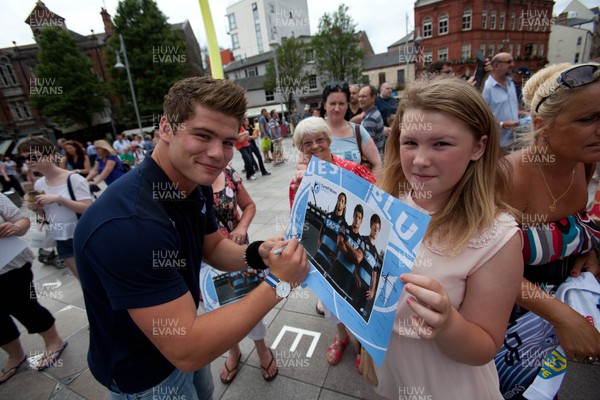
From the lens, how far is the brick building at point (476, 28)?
33531mm

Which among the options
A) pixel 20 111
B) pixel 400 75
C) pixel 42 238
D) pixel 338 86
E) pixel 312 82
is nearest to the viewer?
pixel 338 86

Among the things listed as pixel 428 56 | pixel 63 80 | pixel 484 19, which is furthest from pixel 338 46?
pixel 63 80

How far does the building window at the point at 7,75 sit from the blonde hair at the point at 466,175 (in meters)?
45.7

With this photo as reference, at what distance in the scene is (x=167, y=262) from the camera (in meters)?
1.06

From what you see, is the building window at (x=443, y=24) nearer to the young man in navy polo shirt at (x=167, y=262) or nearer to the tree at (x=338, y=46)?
the tree at (x=338, y=46)

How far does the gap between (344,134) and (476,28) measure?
43365 mm

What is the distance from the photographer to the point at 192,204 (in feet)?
4.69

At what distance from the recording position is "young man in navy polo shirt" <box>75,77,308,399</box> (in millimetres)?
989

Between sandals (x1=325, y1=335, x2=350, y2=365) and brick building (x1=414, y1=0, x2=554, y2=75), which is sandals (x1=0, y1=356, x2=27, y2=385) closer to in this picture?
sandals (x1=325, y1=335, x2=350, y2=365)

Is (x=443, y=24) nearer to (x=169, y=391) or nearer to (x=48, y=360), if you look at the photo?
(x=169, y=391)

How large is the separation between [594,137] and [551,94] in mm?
287

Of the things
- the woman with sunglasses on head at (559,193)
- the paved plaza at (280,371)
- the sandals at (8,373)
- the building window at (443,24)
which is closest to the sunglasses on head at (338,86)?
the woman with sunglasses on head at (559,193)

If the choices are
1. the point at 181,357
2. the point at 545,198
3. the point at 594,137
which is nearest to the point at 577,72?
the point at 594,137

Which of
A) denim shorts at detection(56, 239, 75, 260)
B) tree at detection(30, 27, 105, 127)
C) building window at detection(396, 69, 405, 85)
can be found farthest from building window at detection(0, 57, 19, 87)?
building window at detection(396, 69, 405, 85)
